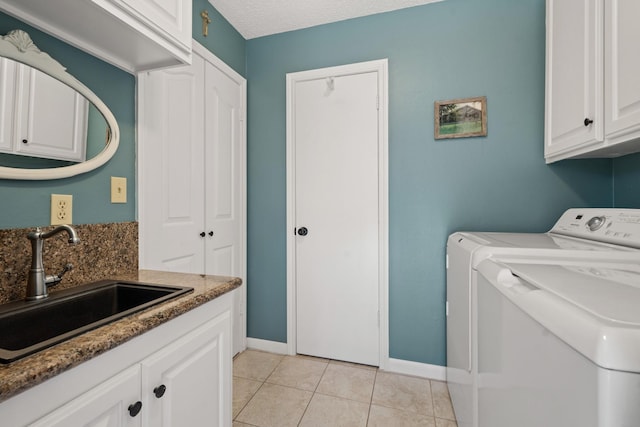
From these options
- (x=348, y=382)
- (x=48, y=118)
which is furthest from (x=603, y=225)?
(x=48, y=118)

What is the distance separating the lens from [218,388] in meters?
1.10

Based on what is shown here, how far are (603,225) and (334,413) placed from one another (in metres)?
1.71

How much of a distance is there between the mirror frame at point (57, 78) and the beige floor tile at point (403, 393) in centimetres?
197

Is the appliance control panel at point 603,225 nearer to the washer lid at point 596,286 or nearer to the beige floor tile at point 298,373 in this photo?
the washer lid at point 596,286

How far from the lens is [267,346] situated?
2375 millimetres

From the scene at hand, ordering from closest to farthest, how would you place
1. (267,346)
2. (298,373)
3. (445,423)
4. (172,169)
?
1. (445,423)
2. (172,169)
3. (298,373)
4. (267,346)

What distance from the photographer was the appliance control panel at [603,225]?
1199 millimetres

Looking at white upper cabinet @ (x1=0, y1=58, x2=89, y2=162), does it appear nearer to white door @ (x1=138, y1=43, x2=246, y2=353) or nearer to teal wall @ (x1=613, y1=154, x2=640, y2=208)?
white door @ (x1=138, y1=43, x2=246, y2=353)

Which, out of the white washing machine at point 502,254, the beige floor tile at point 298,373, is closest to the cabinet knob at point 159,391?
the white washing machine at point 502,254

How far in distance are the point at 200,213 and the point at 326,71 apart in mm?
1428

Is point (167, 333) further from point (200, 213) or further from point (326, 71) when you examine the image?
point (326, 71)

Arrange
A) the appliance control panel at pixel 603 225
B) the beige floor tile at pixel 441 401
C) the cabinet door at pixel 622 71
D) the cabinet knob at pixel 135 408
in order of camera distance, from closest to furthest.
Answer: the cabinet knob at pixel 135 408 < the cabinet door at pixel 622 71 < the appliance control panel at pixel 603 225 < the beige floor tile at pixel 441 401

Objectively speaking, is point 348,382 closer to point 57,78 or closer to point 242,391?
point 242,391

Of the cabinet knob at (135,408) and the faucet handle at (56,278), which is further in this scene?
the faucet handle at (56,278)
